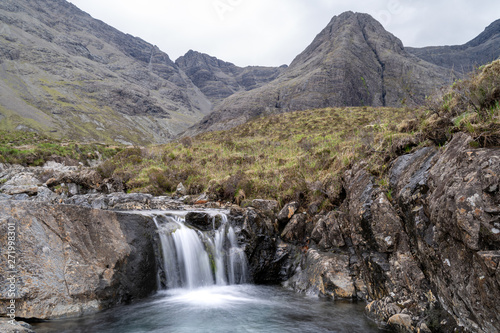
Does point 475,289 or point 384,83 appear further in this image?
point 384,83

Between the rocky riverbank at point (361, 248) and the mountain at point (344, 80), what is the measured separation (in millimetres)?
52693

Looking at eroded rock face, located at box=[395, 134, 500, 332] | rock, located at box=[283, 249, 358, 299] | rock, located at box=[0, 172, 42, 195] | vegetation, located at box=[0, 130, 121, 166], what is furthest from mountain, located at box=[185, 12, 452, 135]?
eroded rock face, located at box=[395, 134, 500, 332]

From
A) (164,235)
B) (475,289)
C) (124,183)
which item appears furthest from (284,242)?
(124,183)

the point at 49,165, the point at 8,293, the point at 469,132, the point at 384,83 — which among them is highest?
the point at 384,83

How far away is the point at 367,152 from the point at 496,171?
5.38 metres

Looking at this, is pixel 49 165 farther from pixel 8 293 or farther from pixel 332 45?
pixel 332 45

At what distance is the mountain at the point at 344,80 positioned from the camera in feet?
230

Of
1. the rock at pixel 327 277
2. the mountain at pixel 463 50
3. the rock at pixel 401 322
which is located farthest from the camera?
the mountain at pixel 463 50

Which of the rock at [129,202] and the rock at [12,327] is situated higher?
the rock at [129,202]

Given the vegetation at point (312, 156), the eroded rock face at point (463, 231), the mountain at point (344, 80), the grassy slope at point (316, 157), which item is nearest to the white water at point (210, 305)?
the eroded rock face at point (463, 231)

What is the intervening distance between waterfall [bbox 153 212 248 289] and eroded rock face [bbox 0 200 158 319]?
31.6 inches

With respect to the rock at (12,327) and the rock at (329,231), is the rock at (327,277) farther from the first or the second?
the rock at (12,327)

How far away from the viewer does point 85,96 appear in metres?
145

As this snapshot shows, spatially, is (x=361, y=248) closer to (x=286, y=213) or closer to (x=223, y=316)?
(x=286, y=213)
